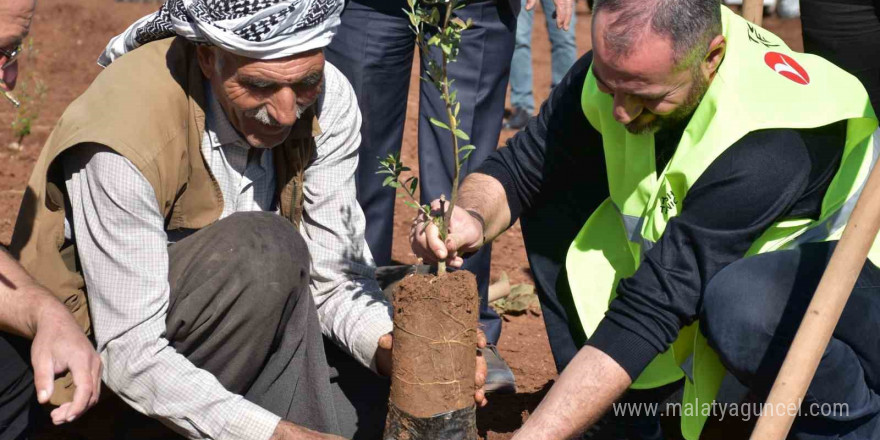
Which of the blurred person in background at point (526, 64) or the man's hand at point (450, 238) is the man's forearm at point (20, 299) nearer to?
the man's hand at point (450, 238)

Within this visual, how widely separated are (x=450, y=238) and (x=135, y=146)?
32.1 inches

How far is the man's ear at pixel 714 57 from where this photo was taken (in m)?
2.57

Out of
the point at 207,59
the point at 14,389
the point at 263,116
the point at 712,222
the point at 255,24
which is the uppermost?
the point at 255,24

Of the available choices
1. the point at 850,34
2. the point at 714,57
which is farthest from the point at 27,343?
the point at 850,34

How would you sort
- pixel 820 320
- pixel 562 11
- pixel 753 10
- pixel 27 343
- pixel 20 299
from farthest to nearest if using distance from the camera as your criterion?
pixel 562 11, pixel 753 10, pixel 27 343, pixel 20 299, pixel 820 320

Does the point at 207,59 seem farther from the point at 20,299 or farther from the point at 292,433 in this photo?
the point at 292,433

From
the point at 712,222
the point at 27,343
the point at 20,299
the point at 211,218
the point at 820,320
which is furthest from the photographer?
the point at 211,218

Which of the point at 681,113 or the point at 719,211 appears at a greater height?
the point at 681,113

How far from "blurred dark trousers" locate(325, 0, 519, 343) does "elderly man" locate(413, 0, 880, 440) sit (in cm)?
96

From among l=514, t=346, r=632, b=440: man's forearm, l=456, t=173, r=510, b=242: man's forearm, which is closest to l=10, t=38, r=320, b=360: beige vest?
l=456, t=173, r=510, b=242: man's forearm

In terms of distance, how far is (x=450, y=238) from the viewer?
2.68 m

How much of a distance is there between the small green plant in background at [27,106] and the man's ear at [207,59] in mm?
2816

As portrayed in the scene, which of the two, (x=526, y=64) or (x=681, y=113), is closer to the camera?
(x=681, y=113)

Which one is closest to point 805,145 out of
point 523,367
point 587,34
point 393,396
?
point 393,396
